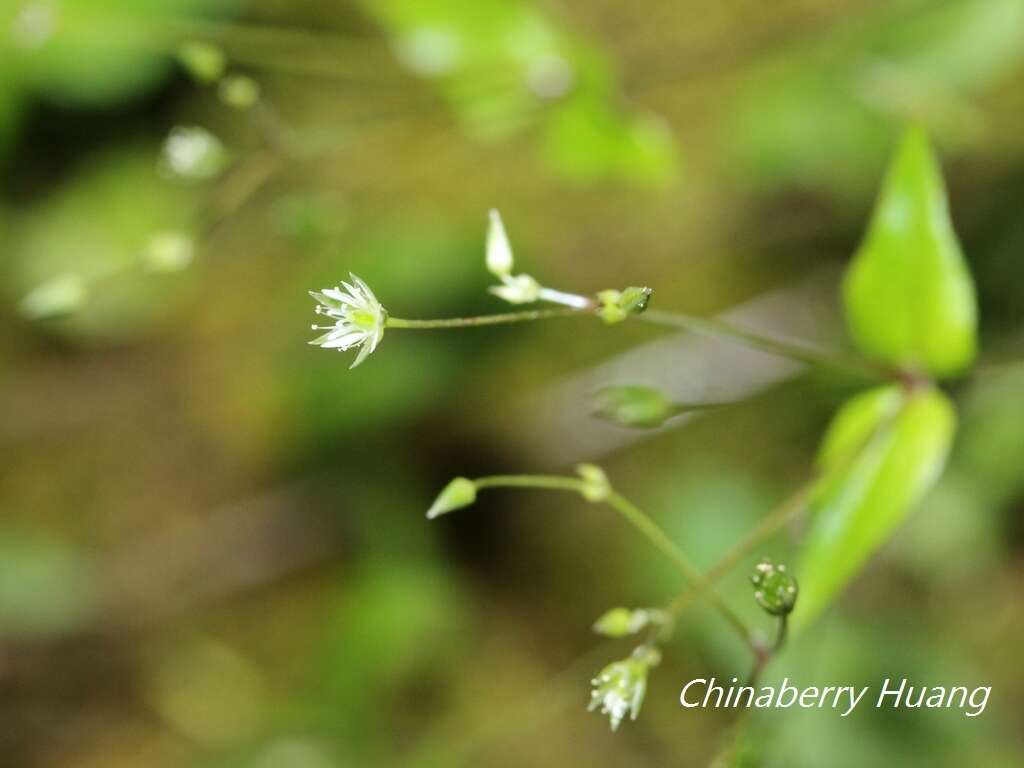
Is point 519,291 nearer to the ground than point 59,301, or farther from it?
nearer to the ground

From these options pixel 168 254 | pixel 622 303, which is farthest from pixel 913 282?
pixel 168 254

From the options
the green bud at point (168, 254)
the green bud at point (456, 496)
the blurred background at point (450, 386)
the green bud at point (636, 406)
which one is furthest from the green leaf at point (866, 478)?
the green bud at point (168, 254)

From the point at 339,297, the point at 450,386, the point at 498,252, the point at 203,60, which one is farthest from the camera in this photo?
the point at 450,386

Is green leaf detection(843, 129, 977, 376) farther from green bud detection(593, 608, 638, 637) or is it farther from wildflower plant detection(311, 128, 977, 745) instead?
green bud detection(593, 608, 638, 637)

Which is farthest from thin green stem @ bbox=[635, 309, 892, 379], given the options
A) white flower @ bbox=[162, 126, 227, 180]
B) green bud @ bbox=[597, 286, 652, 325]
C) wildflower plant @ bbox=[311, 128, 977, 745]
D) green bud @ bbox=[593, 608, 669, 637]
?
white flower @ bbox=[162, 126, 227, 180]

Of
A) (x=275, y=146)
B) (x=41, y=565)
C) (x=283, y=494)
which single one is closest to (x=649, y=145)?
(x=275, y=146)

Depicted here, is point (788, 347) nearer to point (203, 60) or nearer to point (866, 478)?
point (866, 478)

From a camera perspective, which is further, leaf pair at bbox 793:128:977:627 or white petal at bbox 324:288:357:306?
leaf pair at bbox 793:128:977:627
